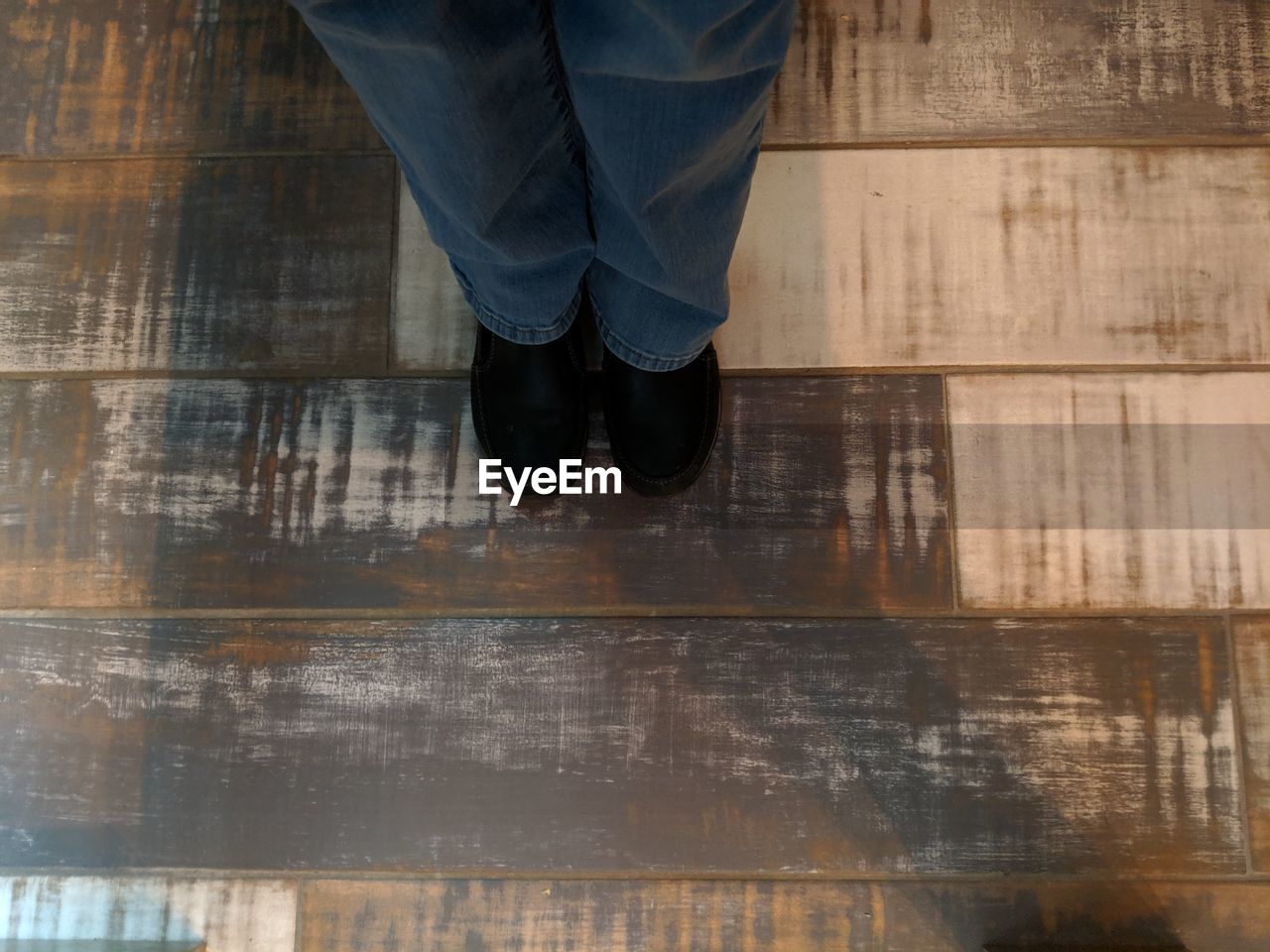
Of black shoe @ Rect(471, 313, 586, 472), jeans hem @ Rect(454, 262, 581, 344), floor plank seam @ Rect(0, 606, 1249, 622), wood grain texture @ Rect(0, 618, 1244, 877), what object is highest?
jeans hem @ Rect(454, 262, 581, 344)

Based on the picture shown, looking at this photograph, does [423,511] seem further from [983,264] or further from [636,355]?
[983,264]

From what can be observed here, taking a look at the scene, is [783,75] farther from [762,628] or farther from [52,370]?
[52,370]

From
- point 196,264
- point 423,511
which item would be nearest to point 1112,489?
point 423,511

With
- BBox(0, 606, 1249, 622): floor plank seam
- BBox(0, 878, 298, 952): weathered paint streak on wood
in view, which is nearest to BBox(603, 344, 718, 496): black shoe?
BBox(0, 606, 1249, 622): floor plank seam

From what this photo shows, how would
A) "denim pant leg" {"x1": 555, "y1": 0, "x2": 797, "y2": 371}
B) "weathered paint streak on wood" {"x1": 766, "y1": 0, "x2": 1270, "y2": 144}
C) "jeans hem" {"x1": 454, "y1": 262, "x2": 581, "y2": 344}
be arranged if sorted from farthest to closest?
"weathered paint streak on wood" {"x1": 766, "y1": 0, "x2": 1270, "y2": 144} < "jeans hem" {"x1": 454, "y1": 262, "x2": 581, "y2": 344} < "denim pant leg" {"x1": 555, "y1": 0, "x2": 797, "y2": 371}

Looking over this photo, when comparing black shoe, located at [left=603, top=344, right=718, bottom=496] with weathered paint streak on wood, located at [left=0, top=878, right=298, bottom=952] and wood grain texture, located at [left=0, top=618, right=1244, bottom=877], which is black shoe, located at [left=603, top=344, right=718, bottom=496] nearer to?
wood grain texture, located at [left=0, top=618, right=1244, bottom=877]

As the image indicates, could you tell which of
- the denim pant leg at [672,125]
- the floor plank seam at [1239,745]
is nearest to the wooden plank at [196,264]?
the denim pant leg at [672,125]
